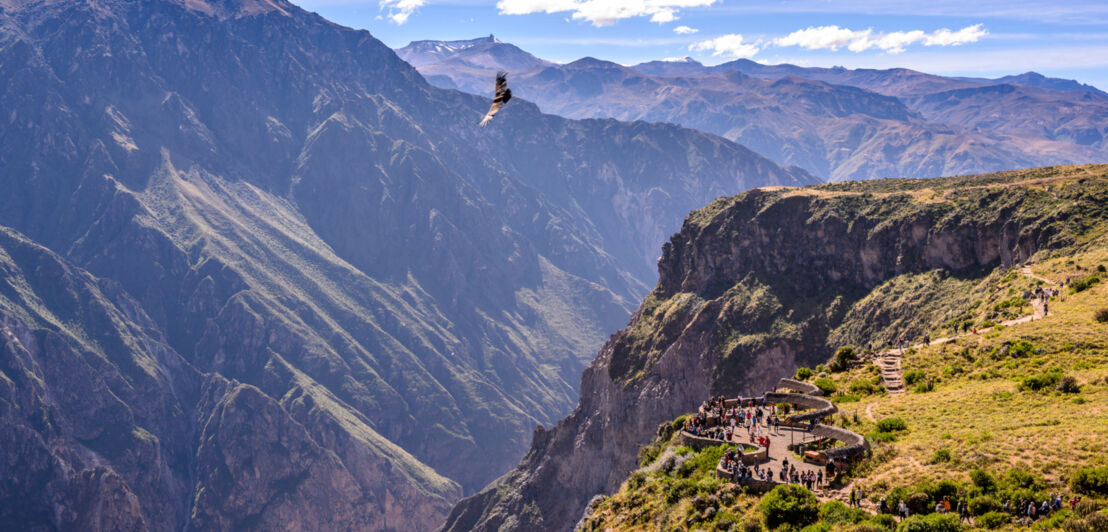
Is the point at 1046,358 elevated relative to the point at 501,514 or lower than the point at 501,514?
elevated

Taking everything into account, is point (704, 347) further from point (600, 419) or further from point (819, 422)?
point (819, 422)

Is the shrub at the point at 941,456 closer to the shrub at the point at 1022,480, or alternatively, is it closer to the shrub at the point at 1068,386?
the shrub at the point at 1022,480

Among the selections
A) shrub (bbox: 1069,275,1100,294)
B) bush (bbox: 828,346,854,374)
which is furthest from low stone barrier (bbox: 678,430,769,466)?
shrub (bbox: 1069,275,1100,294)

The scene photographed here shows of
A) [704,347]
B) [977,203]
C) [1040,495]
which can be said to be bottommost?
[704,347]

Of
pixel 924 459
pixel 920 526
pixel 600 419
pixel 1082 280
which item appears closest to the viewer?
pixel 920 526

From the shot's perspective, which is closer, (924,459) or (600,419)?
(924,459)

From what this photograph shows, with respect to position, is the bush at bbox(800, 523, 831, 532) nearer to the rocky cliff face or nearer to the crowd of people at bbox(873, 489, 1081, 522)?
the crowd of people at bbox(873, 489, 1081, 522)

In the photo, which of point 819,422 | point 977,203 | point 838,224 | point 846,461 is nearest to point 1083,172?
point 977,203

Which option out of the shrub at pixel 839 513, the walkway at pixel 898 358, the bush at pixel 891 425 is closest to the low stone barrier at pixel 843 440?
the bush at pixel 891 425
